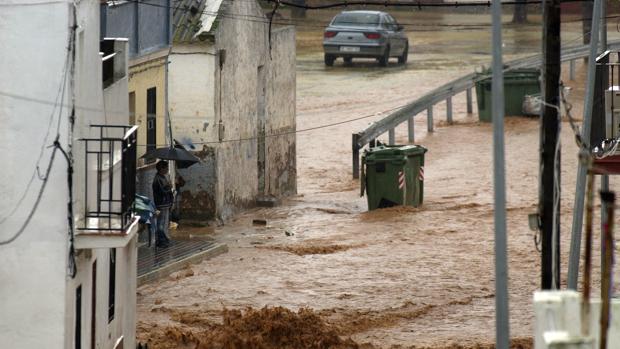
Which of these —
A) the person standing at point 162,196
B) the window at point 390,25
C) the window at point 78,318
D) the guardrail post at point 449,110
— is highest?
the window at point 390,25

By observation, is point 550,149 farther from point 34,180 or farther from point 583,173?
point 34,180

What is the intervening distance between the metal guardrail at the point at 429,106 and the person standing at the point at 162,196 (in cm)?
960

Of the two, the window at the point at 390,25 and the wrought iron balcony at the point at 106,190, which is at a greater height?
the window at the point at 390,25

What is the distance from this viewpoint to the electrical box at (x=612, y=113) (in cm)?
1902

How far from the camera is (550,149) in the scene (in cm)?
1641

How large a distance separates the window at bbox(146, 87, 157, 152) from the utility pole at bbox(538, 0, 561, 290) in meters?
9.92

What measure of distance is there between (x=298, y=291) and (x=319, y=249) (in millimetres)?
3485

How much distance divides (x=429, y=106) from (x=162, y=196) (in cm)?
1473

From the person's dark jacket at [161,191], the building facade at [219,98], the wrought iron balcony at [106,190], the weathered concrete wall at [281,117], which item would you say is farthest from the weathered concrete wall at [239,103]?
the wrought iron balcony at [106,190]

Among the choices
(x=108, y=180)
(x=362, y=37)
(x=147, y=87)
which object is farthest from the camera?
(x=362, y=37)

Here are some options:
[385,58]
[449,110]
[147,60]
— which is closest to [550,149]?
[147,60]

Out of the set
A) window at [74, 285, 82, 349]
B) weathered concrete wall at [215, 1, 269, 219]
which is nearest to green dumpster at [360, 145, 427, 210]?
weathered concrete wall at [215, 1, 269, 219]

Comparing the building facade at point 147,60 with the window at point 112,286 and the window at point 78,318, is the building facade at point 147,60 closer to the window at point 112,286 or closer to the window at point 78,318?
the window at point 112,286

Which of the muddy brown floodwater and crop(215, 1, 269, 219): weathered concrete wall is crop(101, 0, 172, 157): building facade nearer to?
crop(215, 1, 269, 219): weathered concrete wall
